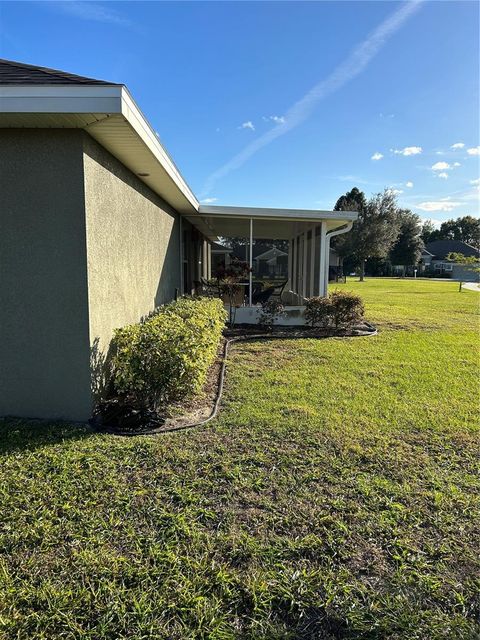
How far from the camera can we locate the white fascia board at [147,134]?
3483 millimetres

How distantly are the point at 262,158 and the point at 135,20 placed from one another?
11.7 metres

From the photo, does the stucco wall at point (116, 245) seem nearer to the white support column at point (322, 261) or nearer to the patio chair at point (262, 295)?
the white support column at point (322, 261)

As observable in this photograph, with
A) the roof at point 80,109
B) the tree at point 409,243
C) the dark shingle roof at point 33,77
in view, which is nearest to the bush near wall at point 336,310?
the roof at point 80,109

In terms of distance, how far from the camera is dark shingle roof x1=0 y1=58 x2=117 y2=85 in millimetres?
3387

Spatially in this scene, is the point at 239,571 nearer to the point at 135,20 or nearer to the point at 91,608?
the point at 91,608

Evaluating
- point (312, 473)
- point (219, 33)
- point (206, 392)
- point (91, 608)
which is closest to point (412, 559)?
point (312, 473)

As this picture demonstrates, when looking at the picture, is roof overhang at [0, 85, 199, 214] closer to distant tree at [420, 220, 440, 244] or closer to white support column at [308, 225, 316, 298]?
white support column at [308, 225, 316, 298]

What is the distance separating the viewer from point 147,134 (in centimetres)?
425

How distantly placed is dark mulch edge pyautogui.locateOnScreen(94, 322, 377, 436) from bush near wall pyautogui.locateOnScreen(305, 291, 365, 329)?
27cm

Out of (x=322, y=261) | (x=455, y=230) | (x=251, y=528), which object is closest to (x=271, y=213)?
(x=322, y=261)

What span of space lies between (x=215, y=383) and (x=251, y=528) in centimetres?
311

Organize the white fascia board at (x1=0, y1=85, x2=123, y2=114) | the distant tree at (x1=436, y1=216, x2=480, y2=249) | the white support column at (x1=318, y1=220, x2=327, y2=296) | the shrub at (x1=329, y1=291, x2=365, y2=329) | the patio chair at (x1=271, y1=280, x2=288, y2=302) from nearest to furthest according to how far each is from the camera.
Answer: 1. the white fascia board at (x1=0, y1=85, x2=123, y2=114)
2. the shrub at (x1=329, y1=291, x2=365, y2=329)
3. the white support column at (x1=318, y1=220, x2=327, y2=296)
4. the patio chair at (x1=271, y1=280, x2=288, y2=302)
5. the distant tree at (x1=436, y1=216, x2=480, y2=249)

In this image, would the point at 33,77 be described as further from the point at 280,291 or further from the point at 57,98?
the point at 280,291

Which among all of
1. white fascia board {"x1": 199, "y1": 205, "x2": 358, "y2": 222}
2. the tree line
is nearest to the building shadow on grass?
white fascia board {"x1": 199, "y1": 205, "x2": 358, "y2": 222}
